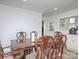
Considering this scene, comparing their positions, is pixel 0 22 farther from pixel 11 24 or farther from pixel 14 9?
pixel 14 9

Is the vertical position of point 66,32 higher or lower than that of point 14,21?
lower

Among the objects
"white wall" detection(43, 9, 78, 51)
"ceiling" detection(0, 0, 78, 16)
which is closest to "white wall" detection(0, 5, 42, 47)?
"ceiling" detection(0, 0, 78, 16)

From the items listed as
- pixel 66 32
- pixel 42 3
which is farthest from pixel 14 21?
pixel 66 32

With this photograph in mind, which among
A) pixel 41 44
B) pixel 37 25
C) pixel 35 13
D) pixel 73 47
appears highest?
pixel 35 13

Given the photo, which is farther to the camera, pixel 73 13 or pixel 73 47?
pixel 73 13

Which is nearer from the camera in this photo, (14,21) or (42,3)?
(42,3)

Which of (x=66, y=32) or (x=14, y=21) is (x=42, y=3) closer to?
(x=14, y=21)

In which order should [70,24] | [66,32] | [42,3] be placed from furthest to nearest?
[66,32] → [70,24] → [42,3]

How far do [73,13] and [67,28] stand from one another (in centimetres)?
96

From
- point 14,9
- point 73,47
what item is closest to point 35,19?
point 14,9

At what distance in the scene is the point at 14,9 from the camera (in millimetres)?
4777

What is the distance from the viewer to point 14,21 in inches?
189

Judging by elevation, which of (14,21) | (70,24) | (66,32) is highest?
(14,21)

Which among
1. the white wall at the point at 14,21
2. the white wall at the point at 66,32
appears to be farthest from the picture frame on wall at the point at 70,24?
the white wall at the point at 14,21
